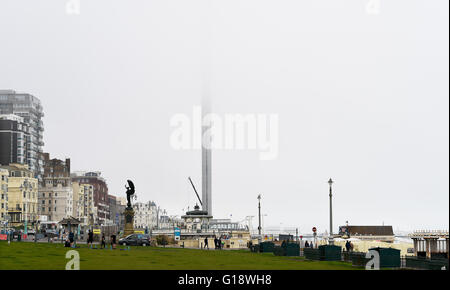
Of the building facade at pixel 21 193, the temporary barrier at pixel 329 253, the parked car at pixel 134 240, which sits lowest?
the parked car at pixel 134 240

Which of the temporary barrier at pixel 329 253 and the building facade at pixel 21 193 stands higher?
the building facade at pixel 21 193

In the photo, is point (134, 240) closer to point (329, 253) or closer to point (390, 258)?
point (329, 253)

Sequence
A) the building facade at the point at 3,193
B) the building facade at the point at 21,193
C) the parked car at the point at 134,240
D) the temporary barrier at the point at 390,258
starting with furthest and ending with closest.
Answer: the building facade at the point at 21,193 → the building facade at the point at 3,193 → the parked car at the point at 134,240 → the temporary barrier at the point at 390,258

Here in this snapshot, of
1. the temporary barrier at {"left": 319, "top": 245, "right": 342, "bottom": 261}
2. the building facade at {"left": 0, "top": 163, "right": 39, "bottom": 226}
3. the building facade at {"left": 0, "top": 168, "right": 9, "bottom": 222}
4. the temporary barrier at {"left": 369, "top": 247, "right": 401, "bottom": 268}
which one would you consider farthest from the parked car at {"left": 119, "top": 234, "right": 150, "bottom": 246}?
the building facade at {"left": 0, "top": 163, "right": 39, "bottom": 226}

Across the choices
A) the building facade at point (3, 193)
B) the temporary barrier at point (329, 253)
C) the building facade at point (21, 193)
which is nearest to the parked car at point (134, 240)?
the temporary barrier at point (329, 253)

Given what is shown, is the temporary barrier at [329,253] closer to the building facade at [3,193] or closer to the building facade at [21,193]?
the building facade at [3,193]

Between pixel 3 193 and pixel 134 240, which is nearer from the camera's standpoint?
pixel 134 240

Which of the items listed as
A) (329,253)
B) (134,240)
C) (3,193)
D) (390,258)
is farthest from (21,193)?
(390,258)

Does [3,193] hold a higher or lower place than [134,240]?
higher

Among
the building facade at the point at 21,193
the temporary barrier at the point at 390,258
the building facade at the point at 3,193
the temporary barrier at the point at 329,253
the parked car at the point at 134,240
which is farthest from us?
the building facade at the point at 21,193

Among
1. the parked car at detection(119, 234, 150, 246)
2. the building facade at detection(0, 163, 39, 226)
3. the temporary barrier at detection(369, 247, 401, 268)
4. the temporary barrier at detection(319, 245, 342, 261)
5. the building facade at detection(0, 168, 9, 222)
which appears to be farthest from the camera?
the building facade at detection(0, 163, 39, 226)

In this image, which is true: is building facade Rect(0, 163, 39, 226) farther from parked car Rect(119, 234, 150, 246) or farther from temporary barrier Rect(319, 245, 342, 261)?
temporary barrier Rect(319, 245, 342, 261)
